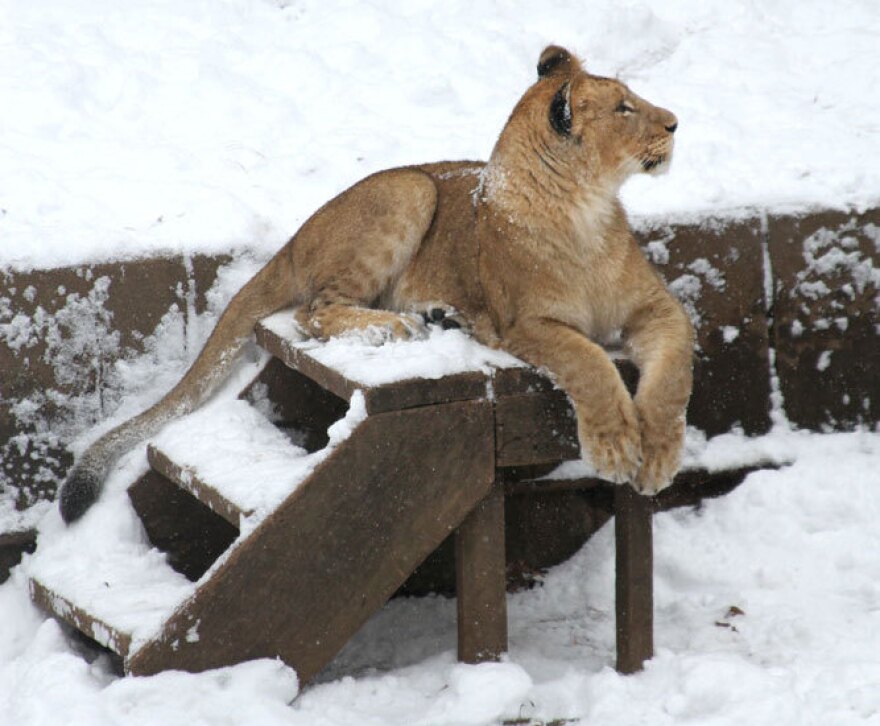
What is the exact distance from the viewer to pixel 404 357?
4605 millimetres

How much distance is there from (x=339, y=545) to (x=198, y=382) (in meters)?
1.24

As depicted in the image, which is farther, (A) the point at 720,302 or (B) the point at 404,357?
(A) the point at 720,302

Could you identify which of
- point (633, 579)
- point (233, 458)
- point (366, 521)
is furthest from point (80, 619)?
point (633, 579)

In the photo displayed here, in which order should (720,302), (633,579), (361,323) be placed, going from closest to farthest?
1. (633,579)
2. (361,323)
3. (720,302)

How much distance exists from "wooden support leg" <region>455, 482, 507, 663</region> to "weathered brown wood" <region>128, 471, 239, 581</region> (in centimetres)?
121

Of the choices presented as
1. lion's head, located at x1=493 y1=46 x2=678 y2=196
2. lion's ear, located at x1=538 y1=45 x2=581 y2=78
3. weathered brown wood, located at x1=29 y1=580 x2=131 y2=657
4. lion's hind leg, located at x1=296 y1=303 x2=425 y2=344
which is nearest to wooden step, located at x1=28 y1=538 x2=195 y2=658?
weathered brown wood, located at x1=29 y1=580 x2=131 y2=657

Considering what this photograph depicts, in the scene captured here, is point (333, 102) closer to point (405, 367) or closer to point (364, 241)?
point (364, 241)

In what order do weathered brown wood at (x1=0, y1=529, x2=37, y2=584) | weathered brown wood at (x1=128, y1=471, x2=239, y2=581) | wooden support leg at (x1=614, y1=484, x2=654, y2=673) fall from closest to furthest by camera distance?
wooden support leg at (x1=614, y1=484, x2=654, y2=673) < weathered brown wood at (x1=128, y1=471, x2=239, y2=581) < weathered brown wood at (x1=0, y1=529, x2=37, y2=584)

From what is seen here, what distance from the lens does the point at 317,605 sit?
14.6 feet

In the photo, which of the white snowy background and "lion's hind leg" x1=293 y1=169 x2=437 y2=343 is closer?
the white snowy background

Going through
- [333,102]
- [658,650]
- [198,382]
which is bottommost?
[658,650]

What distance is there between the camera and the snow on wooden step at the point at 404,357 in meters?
4.46

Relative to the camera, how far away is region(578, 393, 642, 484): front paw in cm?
444

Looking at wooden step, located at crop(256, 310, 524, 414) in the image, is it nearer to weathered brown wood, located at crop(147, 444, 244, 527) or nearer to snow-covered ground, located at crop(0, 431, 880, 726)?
weathered brown wood, located at crop(147, 444, 244, 527)
